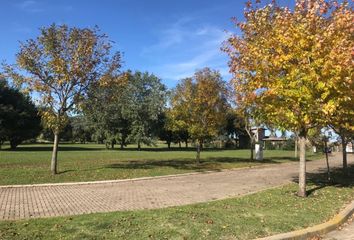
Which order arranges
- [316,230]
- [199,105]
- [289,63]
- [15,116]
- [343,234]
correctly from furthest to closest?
[15,116] < [199,105] < [289,63] < [343,234] < [316,230]

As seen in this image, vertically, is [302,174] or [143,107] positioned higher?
[143,107]

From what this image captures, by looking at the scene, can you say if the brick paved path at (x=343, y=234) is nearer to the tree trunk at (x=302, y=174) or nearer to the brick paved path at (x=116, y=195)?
the tree trunk at (x=302, y=174)

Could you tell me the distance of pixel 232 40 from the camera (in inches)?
534

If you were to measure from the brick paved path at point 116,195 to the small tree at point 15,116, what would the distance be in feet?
121

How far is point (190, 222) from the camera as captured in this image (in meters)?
8.40

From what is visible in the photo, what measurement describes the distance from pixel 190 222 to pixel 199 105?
60.6ft

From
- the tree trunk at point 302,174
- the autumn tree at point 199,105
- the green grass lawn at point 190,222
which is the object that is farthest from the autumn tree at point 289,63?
the autumn tree at point 199,105

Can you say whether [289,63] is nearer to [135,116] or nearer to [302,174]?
[302,174]

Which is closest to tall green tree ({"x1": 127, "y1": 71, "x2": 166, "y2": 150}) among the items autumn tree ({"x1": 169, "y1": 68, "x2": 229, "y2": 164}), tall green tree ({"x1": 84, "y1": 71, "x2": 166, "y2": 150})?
tall green tree ({"x1": 84, "y1": 71, "x2": 166, "y2": 150})

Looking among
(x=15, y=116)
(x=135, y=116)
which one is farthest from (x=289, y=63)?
(x=135, y=116)

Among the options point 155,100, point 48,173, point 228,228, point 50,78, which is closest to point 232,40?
point 228,228

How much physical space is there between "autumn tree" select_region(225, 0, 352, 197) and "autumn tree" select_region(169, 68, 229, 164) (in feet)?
42.1

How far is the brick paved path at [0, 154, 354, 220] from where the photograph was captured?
10305 millimetres

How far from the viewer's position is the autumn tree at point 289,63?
1135 centimetres
